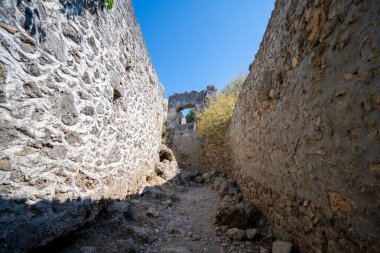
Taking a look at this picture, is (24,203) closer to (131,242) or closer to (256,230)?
(131,242)

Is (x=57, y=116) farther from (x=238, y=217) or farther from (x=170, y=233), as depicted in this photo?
(x=238, y=217)

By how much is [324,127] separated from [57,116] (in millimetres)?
2572

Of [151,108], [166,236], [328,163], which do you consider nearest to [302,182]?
[328,163]

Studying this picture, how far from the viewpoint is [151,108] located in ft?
20.2

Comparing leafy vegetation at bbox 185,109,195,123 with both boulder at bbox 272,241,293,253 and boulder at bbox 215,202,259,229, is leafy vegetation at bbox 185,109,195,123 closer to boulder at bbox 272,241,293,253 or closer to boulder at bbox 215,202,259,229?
boulder at bbox 215,202,259,229

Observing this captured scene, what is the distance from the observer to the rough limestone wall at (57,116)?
1.73 meters

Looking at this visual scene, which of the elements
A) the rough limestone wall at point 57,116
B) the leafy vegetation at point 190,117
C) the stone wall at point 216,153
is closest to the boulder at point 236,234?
the rough limestone wall at point 57,116

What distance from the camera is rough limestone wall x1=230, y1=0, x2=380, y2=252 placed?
50.0 inches

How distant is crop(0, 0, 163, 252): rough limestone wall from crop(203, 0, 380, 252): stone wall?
2.45 m

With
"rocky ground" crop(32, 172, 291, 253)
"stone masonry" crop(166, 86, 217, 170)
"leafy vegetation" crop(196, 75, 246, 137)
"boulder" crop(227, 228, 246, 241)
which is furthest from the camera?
"stone masonry" crop(166, 86, 217, 170)

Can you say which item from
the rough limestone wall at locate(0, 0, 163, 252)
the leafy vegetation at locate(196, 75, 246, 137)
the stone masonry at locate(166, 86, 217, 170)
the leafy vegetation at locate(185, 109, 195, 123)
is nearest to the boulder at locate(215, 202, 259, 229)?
the rough limestone wall at locate(0, 0, 163, 252)

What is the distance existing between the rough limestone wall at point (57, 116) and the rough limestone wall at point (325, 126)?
244 centimetres

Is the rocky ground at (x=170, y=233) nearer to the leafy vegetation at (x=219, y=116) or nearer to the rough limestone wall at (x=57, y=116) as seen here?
the rough limestone wall at (x=57, y=116)

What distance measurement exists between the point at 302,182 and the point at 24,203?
8.42ft
